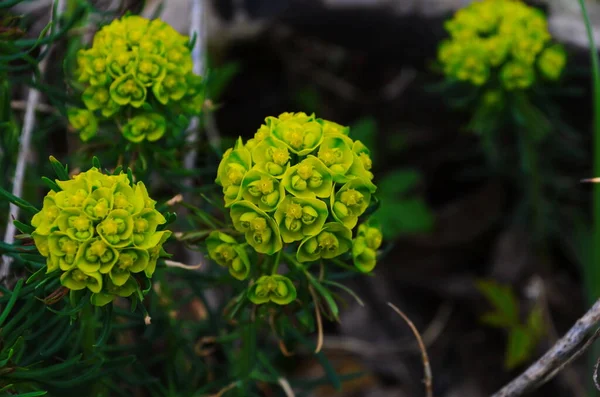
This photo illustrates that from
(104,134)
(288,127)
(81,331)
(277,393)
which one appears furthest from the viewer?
(277,393)

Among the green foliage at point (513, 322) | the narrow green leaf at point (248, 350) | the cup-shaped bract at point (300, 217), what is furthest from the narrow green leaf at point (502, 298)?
the cup-shaped bract at point (300, 217)

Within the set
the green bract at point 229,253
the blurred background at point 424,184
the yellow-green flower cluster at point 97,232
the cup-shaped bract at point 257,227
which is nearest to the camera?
the yellow-green flower cluster at point 97,232

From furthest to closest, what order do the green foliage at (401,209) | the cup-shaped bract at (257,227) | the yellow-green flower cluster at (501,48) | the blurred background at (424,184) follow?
the green foliage at (401,209) → the blurred background at (424,184) → the yellow-green flower cluster at (501,48) → the cup-shaped bract at (257,227)

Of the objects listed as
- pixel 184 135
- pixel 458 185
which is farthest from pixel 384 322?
pixel 184 135

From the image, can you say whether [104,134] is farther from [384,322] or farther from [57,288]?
[384,322]

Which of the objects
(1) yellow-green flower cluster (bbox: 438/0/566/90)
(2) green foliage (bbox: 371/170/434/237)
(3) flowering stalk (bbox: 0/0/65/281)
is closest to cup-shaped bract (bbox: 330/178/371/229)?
(3) flowering stalk (bbox: 0/0/65/281)

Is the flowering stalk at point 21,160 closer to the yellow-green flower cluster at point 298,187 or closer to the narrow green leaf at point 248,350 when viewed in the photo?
the narrow green leaf at point 248,350
